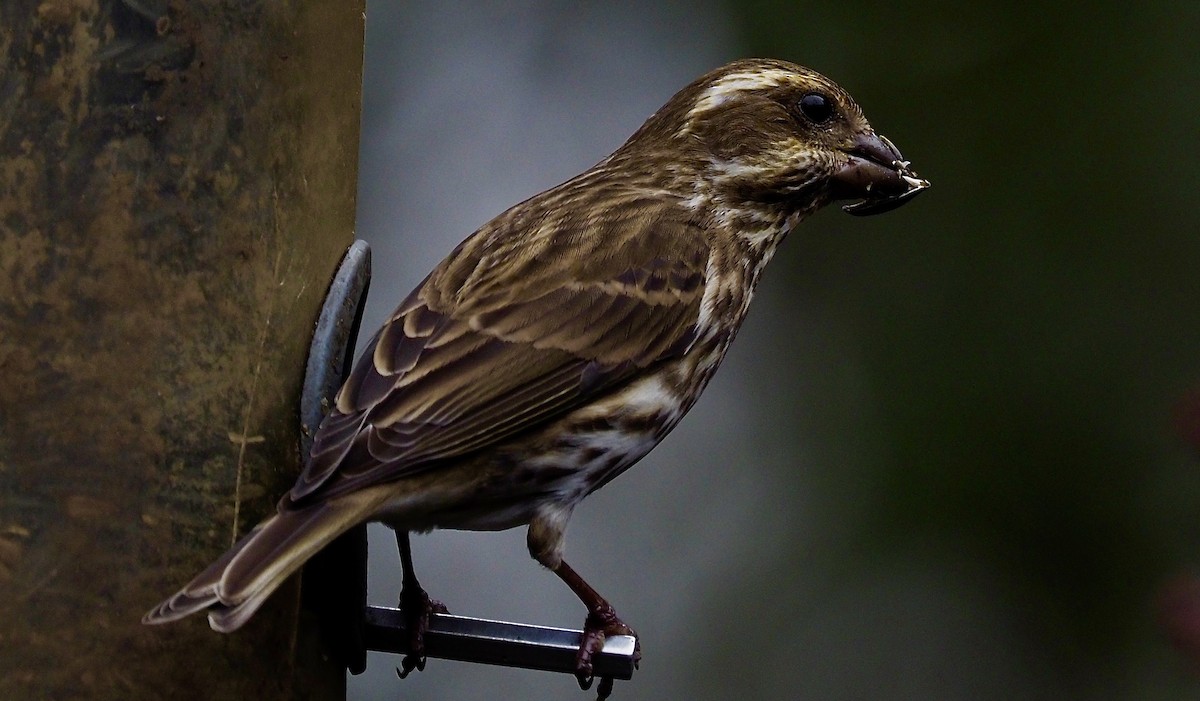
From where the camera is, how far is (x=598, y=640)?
5719 millimetres

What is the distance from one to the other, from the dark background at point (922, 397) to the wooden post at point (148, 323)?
484 cm

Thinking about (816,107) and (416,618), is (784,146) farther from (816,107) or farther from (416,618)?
(416,618)

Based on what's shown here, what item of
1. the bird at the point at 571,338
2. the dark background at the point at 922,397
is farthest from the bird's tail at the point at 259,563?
the dark background at the point at 922,397

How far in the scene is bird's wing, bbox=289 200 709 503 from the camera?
5188 mm

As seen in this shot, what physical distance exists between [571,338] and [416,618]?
96 cm

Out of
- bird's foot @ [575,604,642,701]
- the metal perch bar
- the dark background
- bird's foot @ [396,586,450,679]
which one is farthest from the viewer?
the dark background

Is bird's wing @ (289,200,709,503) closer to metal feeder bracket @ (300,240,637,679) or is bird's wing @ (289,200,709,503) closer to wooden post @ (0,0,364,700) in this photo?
metal feeder bracket @ (300,240,637,679)

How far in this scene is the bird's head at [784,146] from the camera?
249 inches

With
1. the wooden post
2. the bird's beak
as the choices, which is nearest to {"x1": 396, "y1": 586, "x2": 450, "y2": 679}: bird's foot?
the wooden post

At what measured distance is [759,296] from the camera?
10758mm

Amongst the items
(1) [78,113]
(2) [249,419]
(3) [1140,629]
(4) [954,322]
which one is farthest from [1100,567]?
(1) [78,113]

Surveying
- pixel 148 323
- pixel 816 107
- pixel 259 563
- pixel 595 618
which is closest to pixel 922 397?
pixel 816 107

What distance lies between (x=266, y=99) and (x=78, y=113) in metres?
Result: 0.57

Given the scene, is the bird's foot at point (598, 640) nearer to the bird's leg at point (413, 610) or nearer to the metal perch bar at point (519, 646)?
the metal perch bar at point (519, 646)
